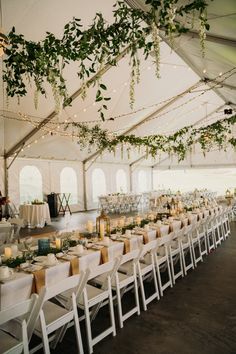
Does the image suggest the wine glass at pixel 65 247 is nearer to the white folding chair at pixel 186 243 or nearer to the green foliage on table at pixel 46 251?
the green foliage on table at pixel 46 251

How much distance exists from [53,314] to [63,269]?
0.49 m

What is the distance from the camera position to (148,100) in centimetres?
1030

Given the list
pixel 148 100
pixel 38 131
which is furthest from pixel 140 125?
pixel 38 131

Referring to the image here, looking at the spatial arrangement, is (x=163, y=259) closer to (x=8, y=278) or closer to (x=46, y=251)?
(x=46, y=251)

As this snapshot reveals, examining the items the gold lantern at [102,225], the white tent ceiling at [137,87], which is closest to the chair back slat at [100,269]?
the gold lantern at [102,225]

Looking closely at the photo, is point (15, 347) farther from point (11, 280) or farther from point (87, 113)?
point (87, 113)

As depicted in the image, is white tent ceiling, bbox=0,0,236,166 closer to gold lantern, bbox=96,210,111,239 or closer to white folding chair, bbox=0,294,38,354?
gold lantern, bbox=96,210,111,239

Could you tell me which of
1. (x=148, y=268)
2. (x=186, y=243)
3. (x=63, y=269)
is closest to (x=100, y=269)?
(x=63, y=269)

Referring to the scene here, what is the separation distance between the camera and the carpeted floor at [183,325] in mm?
2551

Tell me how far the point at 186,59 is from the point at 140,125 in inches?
196

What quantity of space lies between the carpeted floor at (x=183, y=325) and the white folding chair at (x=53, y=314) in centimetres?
42

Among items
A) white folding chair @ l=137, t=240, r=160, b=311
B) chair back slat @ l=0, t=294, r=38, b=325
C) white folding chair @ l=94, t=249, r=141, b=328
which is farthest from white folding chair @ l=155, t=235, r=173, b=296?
chair back slat @ l=0, t=294, r=38, b=325

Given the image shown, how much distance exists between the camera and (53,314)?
94.5 inches

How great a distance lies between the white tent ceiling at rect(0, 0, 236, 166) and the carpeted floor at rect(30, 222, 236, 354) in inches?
129
